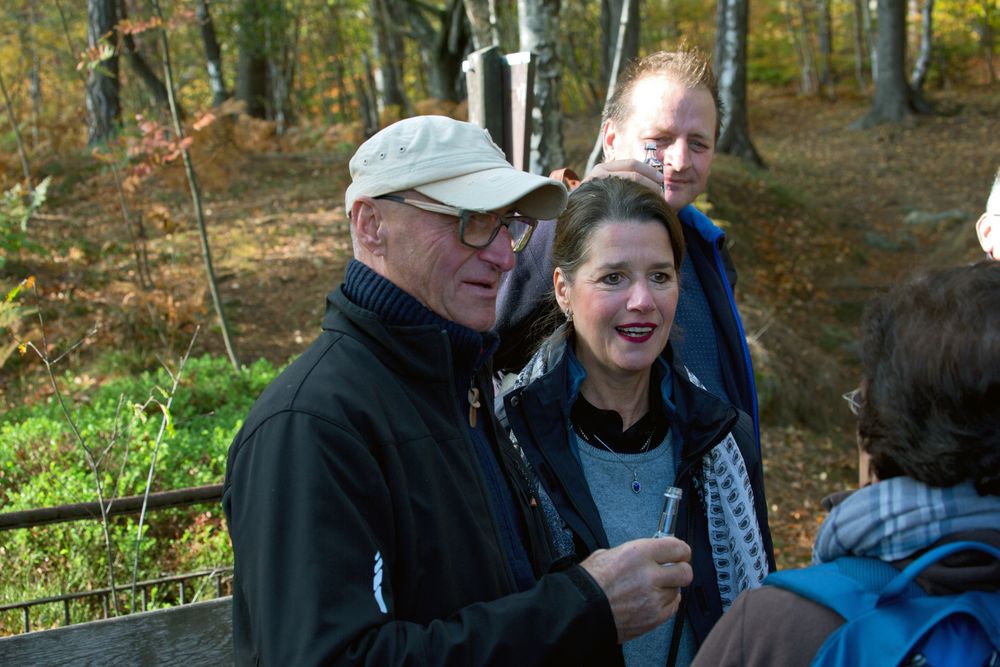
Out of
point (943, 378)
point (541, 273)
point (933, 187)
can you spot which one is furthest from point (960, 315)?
point (933, 187)

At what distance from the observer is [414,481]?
1.71 meters

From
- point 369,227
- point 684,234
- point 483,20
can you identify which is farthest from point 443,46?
point 369,227

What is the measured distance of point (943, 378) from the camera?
138 centimetres

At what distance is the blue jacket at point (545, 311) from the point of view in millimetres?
2910

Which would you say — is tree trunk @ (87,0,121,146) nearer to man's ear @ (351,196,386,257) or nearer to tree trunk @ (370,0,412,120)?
tree trunk @ (370,0,412,120)

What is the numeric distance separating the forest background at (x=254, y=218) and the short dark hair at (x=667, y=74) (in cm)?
204

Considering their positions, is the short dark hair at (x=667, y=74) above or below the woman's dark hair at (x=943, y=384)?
above

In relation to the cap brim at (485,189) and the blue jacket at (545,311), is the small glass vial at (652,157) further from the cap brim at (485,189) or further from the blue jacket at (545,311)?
the cap brim at (485,189)

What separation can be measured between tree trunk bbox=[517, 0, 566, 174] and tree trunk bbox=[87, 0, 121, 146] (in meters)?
8.37

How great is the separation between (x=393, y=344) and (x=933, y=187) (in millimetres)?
17563

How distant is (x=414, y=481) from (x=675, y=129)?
1924 mm

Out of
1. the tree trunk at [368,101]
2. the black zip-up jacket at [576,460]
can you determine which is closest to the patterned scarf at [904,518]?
the black zip-up jacket at [576,460]

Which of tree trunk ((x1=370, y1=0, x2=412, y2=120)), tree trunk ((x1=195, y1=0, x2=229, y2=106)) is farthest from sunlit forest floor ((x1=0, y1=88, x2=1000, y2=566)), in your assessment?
tree trunk ((x1=370, y1=0, x2=412, y2=120))

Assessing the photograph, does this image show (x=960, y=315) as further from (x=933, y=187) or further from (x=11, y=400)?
(x=933, y=187)
